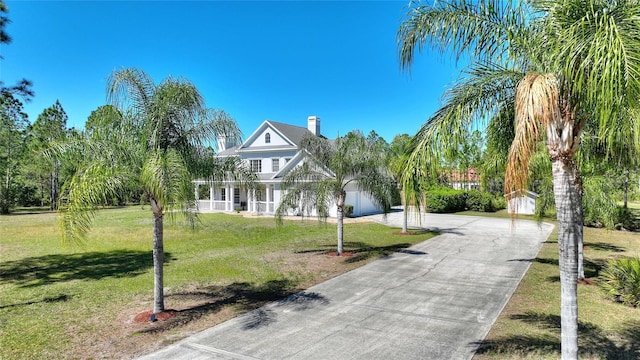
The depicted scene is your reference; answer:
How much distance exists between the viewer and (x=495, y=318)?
7391mm

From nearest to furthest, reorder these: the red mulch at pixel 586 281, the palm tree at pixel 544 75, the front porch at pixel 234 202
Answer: the palm tree at pixel 544 75
the red mulch at pixel 586 281
the front porch at pixel 234 202

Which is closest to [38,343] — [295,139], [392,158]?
[392,158]

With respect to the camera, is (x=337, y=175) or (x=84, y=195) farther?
(x=337, y=175)

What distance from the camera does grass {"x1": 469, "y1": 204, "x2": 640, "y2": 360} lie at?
18.9 ft

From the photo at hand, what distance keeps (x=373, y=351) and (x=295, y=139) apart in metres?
26.7

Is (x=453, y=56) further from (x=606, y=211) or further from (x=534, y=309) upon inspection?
(x=606, y=211)

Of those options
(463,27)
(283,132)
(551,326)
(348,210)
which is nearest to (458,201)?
(348,210)

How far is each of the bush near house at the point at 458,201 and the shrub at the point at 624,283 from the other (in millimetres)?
23121

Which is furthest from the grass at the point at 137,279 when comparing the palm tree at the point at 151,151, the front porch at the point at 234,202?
the front porch at the point at 234,202

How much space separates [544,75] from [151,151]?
22.0 ft

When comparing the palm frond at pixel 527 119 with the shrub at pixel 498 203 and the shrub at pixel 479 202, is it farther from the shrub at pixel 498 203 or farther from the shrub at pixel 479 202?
the shrub at pixel 498 203

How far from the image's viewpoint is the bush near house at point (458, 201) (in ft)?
104

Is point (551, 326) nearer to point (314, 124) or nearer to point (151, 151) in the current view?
point (151, 151)

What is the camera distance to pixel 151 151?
7129mm
